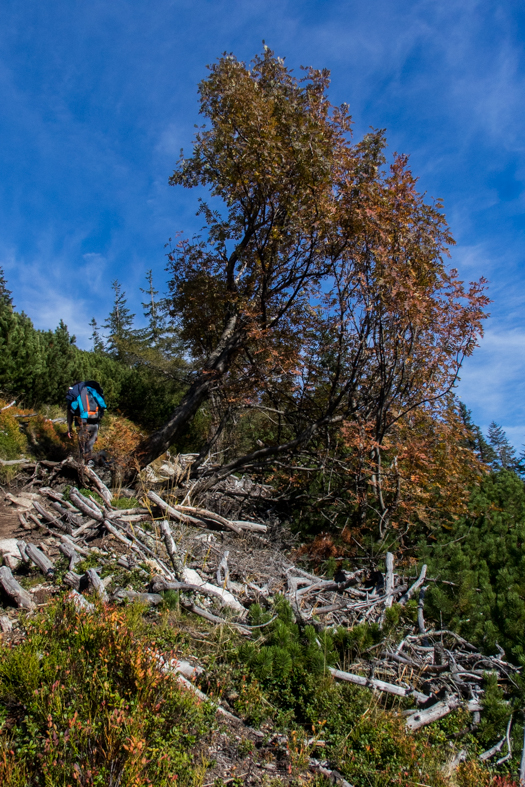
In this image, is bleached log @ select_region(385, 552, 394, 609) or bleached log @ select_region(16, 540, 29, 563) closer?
bleached log @ select_region(16, 540, 29, 563)

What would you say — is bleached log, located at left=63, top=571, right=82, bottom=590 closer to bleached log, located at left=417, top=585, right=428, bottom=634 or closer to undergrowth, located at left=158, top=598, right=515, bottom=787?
undergrowth, located at left=158, top=598, right=515, bottom=787

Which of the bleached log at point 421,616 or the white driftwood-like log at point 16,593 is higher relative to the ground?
the bleached log at point 421,616

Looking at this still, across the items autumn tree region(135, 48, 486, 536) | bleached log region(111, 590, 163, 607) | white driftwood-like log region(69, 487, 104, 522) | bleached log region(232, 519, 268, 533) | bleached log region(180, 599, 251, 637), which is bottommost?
bleached log region(111, 590, 163, 607)

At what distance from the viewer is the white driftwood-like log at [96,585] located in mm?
3383

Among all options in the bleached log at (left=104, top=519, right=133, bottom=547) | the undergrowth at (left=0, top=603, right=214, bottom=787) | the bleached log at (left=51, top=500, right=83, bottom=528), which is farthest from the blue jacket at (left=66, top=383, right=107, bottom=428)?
the undergrowth at (left=0, top=603, right=214, bottom=787)

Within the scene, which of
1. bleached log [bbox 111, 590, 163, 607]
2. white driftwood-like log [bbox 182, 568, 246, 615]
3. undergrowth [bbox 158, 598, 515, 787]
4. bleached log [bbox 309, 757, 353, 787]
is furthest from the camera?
white driftwood-like log [bbox 182, 568, 246, 615]

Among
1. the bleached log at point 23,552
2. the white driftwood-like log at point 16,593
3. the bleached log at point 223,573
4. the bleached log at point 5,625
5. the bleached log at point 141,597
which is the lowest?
the bleached log at point 5,625

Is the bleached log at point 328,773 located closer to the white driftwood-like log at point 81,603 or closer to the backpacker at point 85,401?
the white driftwood-like log at point 81,603

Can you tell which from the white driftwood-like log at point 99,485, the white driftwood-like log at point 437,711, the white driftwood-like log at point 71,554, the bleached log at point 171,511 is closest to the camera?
the white driftwood-like log at point 437,711

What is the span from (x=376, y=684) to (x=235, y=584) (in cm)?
182

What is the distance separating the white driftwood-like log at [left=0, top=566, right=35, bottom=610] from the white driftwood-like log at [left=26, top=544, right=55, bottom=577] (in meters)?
0.35

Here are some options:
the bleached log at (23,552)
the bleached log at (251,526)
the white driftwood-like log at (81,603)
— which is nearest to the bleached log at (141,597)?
the white driftwood-like log at (81,603)

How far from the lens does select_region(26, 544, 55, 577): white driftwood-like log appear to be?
3.89 metres

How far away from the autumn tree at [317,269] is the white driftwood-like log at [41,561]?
3296 millimetres
